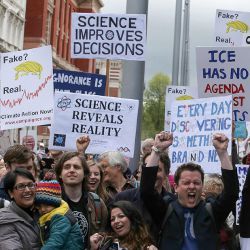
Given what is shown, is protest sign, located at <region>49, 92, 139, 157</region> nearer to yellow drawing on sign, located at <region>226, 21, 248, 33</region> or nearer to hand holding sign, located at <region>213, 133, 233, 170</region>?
hand holding sign, located at <region>213, 133, 233, 170</region>

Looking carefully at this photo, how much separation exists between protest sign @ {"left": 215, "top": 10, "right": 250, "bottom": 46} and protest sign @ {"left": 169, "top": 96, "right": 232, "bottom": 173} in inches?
246

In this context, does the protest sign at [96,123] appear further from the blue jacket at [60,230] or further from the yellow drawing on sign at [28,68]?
the blue jacket at [60,230]

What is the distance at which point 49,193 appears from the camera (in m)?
5.72

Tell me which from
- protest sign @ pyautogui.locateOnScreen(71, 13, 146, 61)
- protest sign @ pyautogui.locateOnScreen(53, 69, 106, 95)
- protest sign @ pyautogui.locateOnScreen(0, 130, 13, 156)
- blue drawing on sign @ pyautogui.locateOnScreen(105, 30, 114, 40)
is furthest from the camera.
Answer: protest sign @ pyautogui.locateOnScreen(0, 130, 13, 156)

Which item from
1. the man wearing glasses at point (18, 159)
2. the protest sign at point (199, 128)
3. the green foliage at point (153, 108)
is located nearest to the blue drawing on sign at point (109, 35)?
the protest sign at point (199, 128)

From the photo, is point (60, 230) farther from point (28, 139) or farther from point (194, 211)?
point (28, 139)

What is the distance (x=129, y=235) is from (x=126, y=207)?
→ 8.0 inches

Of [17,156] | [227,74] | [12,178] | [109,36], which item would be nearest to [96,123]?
[109,36]

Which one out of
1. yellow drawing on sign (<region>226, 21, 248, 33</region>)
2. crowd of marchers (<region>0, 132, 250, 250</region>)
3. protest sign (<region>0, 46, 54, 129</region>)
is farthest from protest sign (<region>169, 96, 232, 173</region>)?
yellow drawing on sign (<region>226, 21, 248, 33</region>)

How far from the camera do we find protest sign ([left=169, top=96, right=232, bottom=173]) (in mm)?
7543

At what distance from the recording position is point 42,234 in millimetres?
5578

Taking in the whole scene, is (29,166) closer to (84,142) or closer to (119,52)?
(84,142)

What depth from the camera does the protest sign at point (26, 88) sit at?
976 cm

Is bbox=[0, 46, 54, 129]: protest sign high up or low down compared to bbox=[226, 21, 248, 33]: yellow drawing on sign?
down
